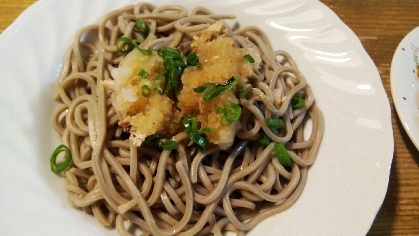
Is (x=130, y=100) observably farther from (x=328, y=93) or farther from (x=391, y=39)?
(x=391, y=39)

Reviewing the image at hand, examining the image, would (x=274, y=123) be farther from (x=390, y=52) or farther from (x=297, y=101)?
(x=390, y=52)

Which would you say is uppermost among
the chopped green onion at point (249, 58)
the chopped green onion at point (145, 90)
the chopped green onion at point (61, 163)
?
the chopped green onion at point (249, 58)

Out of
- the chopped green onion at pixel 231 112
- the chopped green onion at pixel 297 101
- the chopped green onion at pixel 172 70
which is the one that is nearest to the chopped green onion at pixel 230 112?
the chopped green onion at pixel 231 112

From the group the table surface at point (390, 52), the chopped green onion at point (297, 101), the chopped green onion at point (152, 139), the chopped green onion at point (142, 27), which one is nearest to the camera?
the chopped green onion at point (152, 139)

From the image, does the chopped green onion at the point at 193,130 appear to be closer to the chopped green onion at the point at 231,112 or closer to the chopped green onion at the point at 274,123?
the chopped green onion at the point at 231,112

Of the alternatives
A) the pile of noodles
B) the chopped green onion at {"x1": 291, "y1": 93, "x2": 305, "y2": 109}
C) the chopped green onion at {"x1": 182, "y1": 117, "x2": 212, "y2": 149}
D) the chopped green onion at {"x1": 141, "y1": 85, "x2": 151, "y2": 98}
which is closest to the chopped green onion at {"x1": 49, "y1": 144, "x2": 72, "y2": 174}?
the pile of noodles

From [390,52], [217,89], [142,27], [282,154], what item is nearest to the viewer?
[217,89]

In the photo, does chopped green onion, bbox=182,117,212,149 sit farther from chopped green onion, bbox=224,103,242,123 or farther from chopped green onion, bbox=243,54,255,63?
chopped green onion, bbox=243,54,255,63

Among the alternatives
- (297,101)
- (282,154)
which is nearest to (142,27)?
(297,101)
